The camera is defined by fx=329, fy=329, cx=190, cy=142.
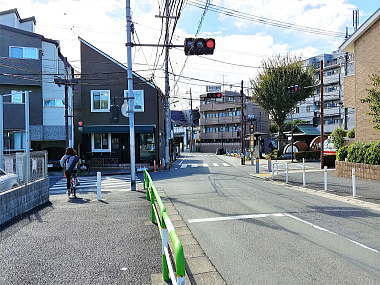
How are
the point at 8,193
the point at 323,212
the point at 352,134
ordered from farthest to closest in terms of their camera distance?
the point at 352,134 → the point at 323,212 → the point at 8,193

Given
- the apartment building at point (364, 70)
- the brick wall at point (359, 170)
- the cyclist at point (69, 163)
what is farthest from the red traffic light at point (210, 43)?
the apartment building at point (364, 70)

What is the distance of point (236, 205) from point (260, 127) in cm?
5590

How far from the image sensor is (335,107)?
57.4 m

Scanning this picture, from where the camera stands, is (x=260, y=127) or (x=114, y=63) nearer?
(x=114, y=63)

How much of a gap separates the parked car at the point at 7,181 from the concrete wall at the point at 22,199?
1.44 ft

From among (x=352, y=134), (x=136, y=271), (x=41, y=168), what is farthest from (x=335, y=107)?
(x=136, y=271)

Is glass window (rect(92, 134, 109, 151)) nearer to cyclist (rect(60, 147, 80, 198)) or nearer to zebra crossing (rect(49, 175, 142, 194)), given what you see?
zebra crossing (rect(49, 175, 142, 194))

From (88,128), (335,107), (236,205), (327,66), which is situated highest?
(327,66)

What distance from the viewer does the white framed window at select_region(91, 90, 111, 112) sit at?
93.6 feet

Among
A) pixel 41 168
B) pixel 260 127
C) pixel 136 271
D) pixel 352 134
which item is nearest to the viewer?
pixel 136 271

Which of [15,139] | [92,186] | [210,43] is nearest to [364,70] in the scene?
[210,43]

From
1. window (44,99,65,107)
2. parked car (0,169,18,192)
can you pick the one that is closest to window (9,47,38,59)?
window (44,99,65,107)

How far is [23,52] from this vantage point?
26.2 m

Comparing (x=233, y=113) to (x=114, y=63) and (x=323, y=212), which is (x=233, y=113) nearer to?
(x=114, y=63)
